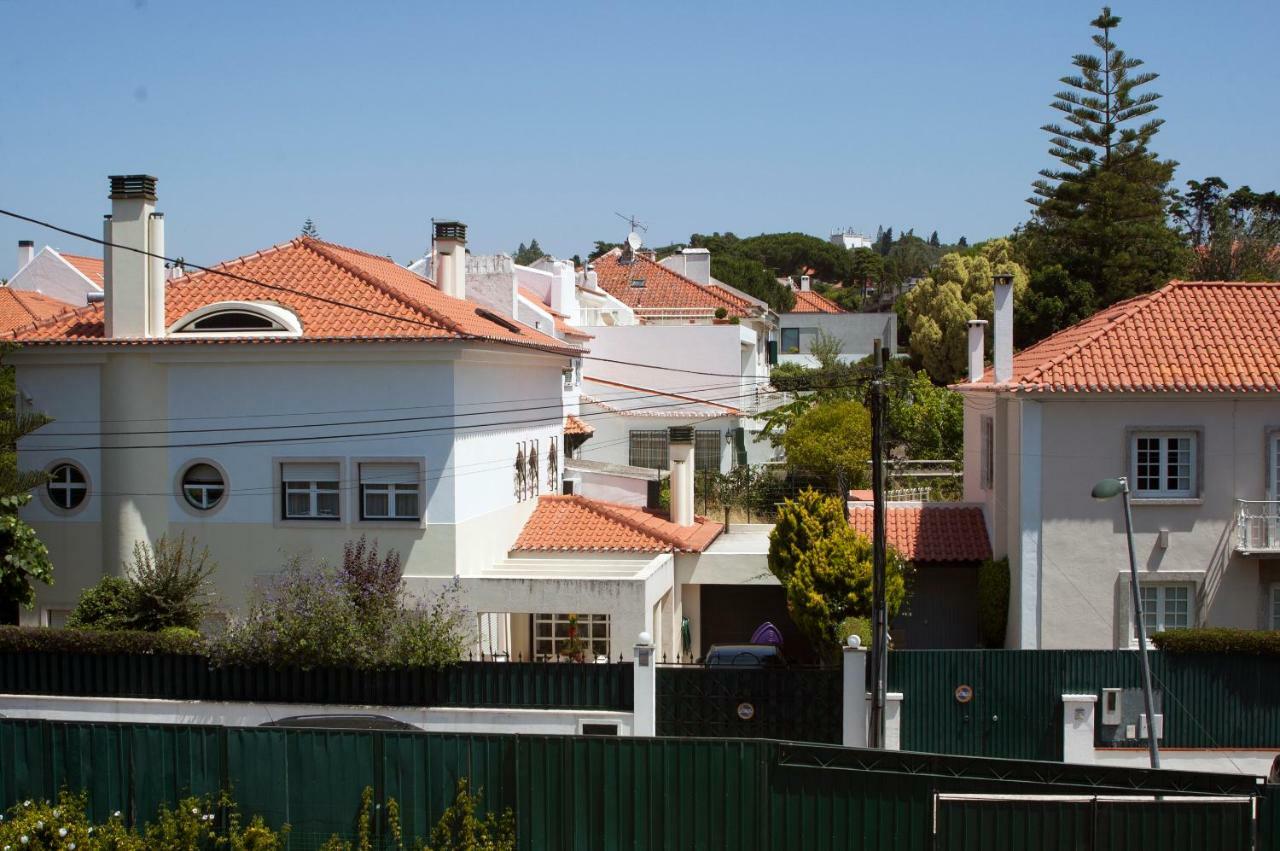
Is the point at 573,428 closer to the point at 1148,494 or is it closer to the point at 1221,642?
the point at 1148,494

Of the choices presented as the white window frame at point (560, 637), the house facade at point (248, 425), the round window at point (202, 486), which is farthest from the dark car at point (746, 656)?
the round window at point (202, 486)

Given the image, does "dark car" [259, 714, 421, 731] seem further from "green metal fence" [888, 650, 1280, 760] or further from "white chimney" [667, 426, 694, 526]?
"white chimney" [667, 426, 694, 526]

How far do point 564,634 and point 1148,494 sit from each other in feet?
36.5

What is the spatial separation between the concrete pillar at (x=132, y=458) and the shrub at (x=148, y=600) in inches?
38.0

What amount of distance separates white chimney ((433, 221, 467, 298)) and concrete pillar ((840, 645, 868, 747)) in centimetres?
1418

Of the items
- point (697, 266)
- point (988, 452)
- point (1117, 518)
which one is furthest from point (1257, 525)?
point (697, 266)

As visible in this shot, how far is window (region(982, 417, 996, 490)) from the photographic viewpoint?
86.5 ft

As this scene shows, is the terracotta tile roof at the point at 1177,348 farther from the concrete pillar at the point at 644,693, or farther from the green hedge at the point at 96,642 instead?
the green hedge at the point at 96,642

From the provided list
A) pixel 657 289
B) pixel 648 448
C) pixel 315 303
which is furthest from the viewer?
pixel 657 289

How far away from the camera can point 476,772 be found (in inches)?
541

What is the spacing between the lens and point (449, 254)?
97.3ft

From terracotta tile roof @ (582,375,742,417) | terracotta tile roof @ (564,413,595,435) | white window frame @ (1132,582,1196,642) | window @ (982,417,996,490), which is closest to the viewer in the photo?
white window frame @ (1132,582,1196,642)

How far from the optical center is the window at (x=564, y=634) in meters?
24.7

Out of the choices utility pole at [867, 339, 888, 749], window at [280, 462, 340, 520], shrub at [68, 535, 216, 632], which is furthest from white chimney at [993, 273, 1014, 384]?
shrub at [68, 535, 216, 632]
